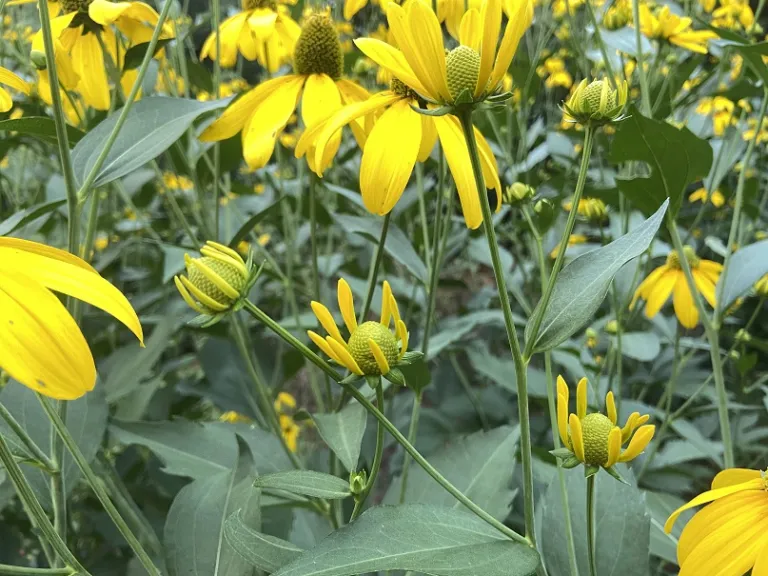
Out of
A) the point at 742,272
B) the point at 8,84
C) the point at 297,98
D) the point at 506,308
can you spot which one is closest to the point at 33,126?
the point at 8,84

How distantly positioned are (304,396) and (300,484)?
174cm

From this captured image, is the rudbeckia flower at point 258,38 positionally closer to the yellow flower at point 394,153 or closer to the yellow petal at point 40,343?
the yellow flower at point 394,153

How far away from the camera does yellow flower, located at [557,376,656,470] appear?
1.33ft

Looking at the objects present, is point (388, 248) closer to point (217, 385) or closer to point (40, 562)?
point (217, 385)

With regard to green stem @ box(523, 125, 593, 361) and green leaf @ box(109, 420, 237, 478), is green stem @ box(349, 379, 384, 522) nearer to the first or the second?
green stem @ box(523, 125, 593, 361)

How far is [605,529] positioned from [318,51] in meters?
0.58

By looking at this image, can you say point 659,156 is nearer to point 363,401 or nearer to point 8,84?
point 363,401

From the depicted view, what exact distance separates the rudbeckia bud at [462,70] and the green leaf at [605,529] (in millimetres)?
381

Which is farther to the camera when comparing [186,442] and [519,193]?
[186,442]

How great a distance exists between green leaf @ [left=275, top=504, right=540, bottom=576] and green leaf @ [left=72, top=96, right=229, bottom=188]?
386 millimetres

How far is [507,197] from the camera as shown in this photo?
0.73m

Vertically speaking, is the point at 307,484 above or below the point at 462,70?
below

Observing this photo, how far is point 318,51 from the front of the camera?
2.48ft

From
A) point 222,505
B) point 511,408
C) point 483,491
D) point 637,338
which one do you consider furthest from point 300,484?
point 511,408
